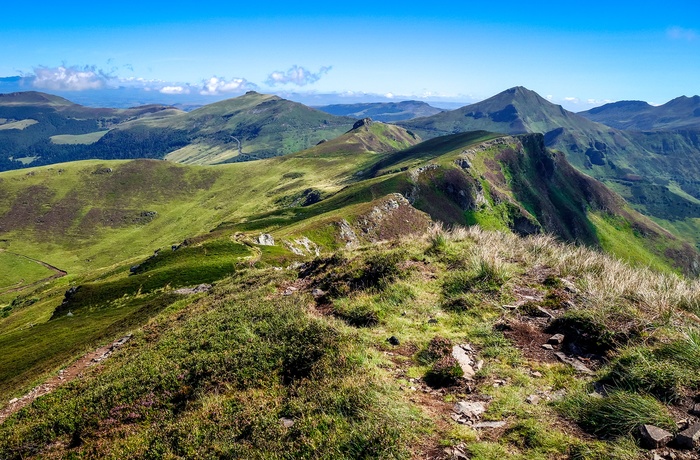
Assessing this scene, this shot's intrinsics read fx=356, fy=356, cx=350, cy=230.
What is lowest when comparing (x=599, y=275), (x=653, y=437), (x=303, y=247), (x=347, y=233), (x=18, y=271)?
(x=18, y=271)

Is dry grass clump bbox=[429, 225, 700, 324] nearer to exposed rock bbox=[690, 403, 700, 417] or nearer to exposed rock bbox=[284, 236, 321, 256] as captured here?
exposed rock bbox=[690, 403, 700, 417]

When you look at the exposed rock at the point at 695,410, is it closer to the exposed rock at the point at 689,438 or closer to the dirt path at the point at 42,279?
the exposed rock at the point at 689,438

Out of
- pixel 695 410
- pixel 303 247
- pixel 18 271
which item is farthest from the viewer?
pixel 18 271

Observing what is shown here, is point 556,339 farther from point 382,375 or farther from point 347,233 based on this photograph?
point 347,233

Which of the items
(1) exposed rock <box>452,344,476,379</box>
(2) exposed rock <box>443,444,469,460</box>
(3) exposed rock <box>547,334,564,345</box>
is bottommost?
(2) exposed rock <box>443,444,469,460</box>

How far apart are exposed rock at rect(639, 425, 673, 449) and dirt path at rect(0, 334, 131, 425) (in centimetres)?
2606

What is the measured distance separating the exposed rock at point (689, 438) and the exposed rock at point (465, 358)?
5.19m

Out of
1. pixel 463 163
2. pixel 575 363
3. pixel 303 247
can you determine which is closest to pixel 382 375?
pixel 575 363

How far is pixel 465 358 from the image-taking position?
1270cm

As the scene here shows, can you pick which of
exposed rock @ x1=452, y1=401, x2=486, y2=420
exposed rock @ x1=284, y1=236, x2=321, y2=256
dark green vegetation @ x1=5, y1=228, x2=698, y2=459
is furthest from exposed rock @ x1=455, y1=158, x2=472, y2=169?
exposed rock @ x1=452, y1=401, x2=486, y2=420

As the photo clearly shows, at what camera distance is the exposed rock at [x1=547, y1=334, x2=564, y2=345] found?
42.9 feet

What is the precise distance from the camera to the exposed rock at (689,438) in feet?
24.0

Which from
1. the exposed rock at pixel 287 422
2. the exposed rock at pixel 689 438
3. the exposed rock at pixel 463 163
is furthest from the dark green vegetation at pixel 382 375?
the exposed rock at pixel 463 163

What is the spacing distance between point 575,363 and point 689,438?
450cm
